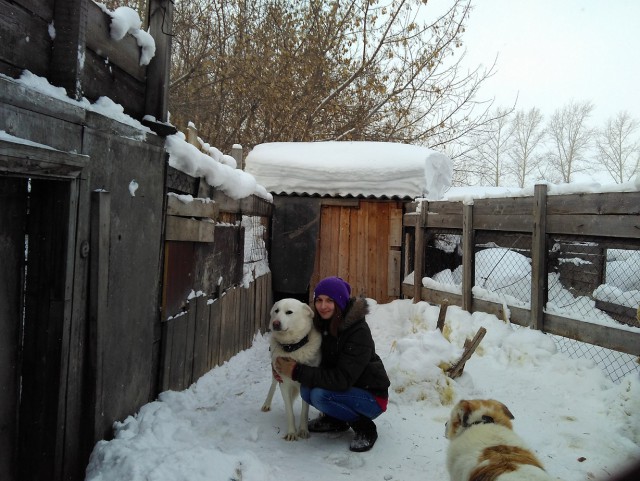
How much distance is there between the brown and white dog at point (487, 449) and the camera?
186 cm

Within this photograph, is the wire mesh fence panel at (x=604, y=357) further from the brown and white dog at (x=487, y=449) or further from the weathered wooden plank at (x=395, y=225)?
the weathered wooden plank at (x=395, y=225)

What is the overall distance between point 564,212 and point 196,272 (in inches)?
145

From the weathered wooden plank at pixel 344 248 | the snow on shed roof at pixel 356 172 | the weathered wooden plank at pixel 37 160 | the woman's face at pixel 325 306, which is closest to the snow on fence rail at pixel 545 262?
the snow on shed roof at pixel 356 172

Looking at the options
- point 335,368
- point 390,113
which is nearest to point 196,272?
point 335,368

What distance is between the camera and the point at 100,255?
8.10ft

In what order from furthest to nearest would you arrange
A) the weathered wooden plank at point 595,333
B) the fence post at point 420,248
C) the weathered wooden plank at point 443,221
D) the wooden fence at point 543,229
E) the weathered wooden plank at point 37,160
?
the fence post at point 420,248
the weathered wooden plank at point 443,221
the wooden fence at point 543,229
the weathered wooden plank at point 595,333
the weathered wooden plank at point 37,160

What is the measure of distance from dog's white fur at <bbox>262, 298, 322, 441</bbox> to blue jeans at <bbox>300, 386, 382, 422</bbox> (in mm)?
248

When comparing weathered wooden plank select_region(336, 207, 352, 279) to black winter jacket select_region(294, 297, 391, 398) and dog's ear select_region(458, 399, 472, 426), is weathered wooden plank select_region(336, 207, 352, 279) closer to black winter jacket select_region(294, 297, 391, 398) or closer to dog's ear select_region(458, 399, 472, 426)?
black winter jacket select_region(294, 297, 391, 398)

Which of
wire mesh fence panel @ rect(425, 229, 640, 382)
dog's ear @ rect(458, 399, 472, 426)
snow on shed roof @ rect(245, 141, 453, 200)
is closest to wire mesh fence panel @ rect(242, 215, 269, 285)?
snow on shed roof @ rect(245, 141, 453, 200)

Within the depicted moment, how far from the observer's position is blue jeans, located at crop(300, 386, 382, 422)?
11.0 feet

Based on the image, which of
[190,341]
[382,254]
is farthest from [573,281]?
[190,341]

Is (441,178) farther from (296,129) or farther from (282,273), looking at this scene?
(296,129)

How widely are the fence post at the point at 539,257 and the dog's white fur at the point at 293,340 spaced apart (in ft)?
8.55

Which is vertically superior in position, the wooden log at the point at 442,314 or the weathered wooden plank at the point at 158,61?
the weathered wooden plank at the point at 158,61
